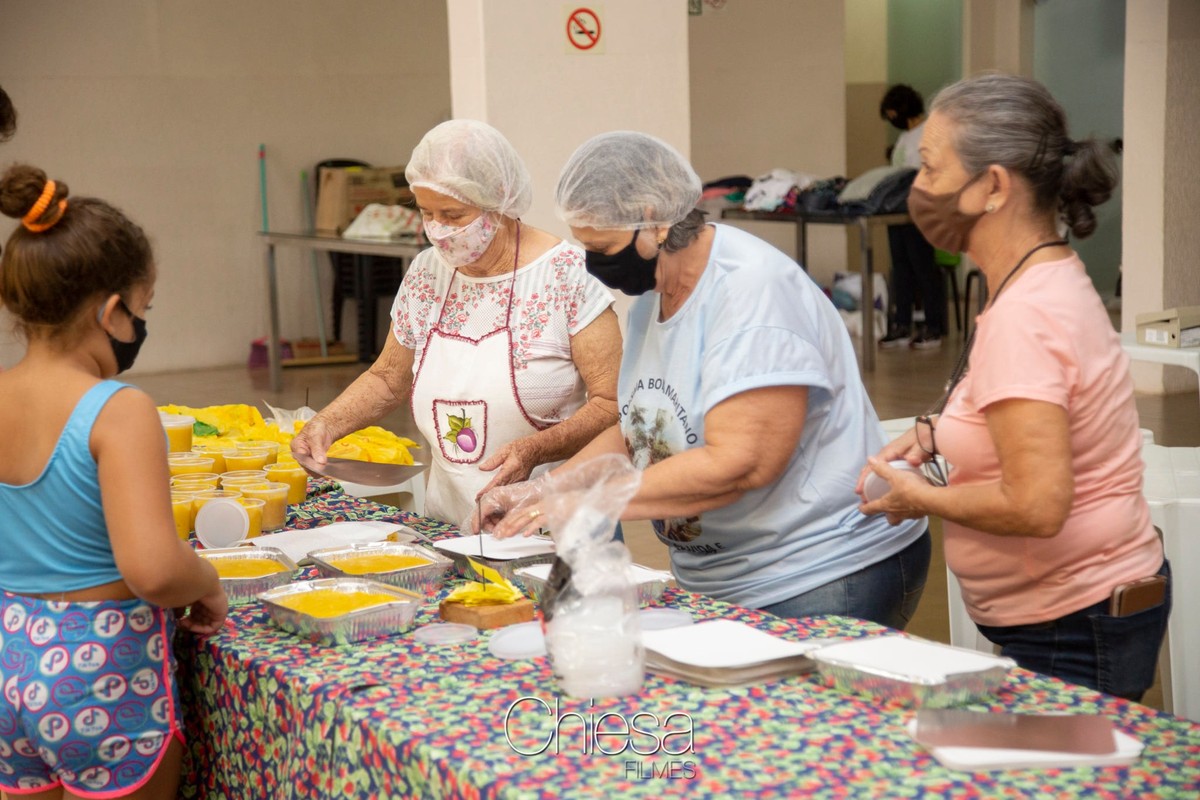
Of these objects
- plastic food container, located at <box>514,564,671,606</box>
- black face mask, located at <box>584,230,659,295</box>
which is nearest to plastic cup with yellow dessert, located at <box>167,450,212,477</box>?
plastic food container, located at <box>514,564,671,606</box>

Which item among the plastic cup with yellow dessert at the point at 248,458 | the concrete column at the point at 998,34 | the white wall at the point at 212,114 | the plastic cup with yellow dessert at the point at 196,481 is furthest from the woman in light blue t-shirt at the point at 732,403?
the concrete column at the point at 998,34

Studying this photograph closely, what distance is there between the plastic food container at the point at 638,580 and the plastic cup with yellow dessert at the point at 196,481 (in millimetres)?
889

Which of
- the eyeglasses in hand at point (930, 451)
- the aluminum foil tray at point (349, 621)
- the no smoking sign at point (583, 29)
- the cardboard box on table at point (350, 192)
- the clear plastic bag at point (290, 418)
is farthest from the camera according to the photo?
the cardboard box on table at point (350, 192)

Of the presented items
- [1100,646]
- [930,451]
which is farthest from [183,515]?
[1100,646]

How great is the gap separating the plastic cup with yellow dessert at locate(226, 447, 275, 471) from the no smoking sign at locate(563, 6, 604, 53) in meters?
2.92

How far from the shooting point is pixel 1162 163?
7.75 m

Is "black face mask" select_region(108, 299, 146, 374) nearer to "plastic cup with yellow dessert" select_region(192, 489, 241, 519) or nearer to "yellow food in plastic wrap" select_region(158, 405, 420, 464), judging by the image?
"plastic cup with yellow dessert" select_region(192, 489, 241, 519)

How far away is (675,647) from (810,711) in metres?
0.23

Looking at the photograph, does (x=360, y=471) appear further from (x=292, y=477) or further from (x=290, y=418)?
(x=290, y=418)

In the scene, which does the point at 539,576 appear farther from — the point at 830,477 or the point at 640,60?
the point at 640,60

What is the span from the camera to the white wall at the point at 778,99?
1118 centimetres

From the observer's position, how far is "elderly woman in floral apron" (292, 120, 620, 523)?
270cm

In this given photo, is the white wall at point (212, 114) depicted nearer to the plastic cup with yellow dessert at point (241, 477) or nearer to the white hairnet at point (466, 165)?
the plastic cup with yellow dessert at point (241, 477)

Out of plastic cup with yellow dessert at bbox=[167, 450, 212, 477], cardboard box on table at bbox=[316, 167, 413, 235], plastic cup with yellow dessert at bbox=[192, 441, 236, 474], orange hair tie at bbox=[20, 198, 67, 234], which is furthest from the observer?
cardboard box on table at bbox=[316, 167, 413, 235]
